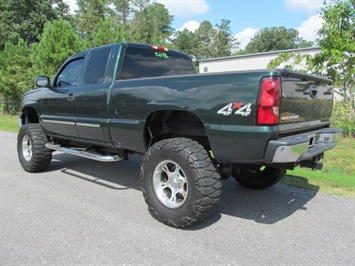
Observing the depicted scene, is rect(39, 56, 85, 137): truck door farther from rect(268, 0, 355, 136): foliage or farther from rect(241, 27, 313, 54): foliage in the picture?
rect(241, 27, 313, 54): foliage

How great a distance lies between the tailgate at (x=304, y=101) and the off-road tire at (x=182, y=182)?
89cm

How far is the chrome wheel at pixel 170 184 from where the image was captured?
12.0 feet

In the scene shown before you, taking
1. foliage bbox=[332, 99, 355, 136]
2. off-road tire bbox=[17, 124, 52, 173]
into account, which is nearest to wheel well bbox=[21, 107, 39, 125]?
off-road tire bbox=[17, 124, 52, 173]

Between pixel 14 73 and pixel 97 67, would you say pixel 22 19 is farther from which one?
pixel 97 67

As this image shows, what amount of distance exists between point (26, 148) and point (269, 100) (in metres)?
4.95

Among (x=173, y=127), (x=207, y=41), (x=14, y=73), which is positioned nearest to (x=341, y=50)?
(x=173, y=127)

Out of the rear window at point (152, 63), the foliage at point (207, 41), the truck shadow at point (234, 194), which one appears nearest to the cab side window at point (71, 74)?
the rear window at point (152, 63)

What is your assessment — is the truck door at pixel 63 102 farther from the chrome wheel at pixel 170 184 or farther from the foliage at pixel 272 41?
the foliage at pixel 272 41

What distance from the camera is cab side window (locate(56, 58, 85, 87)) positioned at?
5218 mm

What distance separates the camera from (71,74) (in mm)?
5426

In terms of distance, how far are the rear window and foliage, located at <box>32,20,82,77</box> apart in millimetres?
9540

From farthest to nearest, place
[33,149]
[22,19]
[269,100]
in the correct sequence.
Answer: [22,19] < [33,149] < [269,100]

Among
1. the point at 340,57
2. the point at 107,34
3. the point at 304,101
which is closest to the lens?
the point at 304,101

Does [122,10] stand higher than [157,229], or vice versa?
[122,10]
